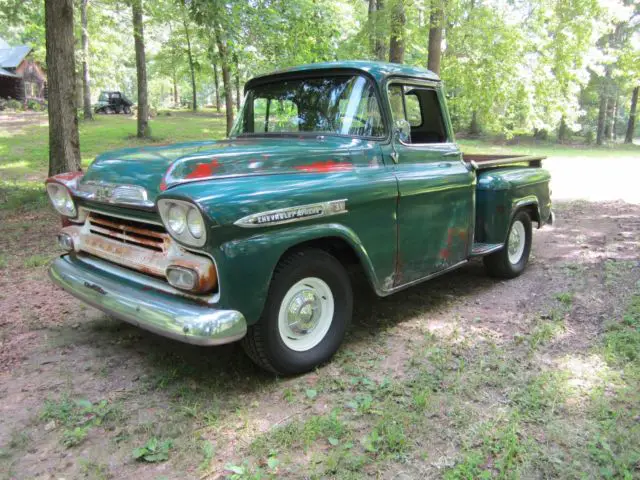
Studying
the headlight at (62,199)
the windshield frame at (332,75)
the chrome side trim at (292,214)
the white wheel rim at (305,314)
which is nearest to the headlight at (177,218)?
the chrome side trim at (292,214)

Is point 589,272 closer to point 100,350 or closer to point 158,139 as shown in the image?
point 100,350

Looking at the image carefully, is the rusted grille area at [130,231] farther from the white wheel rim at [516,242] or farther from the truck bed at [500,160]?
the white wheel rim at [516,242]

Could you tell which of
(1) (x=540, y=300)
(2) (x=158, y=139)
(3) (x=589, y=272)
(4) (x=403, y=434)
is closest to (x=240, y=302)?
(4) (x=403, y=434)

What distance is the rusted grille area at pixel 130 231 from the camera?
294cm

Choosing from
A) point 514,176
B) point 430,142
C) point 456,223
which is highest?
point 430,142

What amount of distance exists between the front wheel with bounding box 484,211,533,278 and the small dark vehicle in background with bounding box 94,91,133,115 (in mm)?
32597

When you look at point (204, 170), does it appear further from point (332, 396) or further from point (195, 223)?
point (332, 396)

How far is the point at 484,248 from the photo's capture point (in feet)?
15.5

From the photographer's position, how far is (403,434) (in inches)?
102

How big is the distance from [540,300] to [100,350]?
12.4ft

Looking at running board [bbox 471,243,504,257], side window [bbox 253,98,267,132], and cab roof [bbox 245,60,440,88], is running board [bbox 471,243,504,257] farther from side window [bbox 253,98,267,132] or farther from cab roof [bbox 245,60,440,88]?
side window [bbox 253,98,267,132]

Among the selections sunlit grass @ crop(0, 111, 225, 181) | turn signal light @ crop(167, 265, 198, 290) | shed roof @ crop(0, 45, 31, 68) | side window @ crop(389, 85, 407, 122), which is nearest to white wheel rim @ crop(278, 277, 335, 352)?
turn signal light @ crop(167, 265, 198, 290)

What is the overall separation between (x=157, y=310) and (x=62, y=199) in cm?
153

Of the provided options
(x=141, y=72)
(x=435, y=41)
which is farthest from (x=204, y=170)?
(x=141, y=72)
